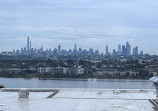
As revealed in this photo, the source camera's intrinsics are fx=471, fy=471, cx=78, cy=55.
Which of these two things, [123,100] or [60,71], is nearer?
[123,100]

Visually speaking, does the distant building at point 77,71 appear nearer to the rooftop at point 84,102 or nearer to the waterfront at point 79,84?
the waterfront at point 79,84

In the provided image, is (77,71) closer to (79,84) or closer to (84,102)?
(79,84)

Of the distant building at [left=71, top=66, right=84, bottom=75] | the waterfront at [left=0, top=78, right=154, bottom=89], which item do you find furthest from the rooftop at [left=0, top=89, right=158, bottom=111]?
the distant building at [left=71, top=66, right=84, bottom=75]

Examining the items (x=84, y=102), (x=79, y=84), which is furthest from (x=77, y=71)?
(x=84, y=102)

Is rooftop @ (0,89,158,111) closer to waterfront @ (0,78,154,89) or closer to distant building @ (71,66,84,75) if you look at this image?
waterfront @ (0,78,154,89)

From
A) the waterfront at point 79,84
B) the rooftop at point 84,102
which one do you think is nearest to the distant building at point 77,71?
the waterfront at point 79,84

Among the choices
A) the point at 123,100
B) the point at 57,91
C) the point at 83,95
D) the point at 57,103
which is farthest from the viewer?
the point at 57,91

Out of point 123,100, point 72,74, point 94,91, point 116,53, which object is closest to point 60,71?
point 72,74

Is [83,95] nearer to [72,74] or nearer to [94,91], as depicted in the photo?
A: [94,91]
